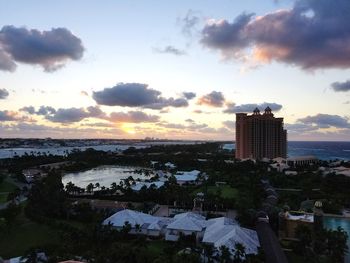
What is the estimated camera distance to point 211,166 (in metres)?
103

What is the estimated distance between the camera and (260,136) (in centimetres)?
13000

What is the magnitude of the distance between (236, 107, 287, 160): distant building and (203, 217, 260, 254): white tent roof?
93.5 m

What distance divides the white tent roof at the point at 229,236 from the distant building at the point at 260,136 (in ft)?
307

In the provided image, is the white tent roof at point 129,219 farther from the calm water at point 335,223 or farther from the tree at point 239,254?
the calm water at point 335,223

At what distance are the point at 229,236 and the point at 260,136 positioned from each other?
99.8 m

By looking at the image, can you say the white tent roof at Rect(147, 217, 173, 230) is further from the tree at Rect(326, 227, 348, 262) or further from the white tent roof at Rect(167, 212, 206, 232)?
the tree at Rect(326, 227, 348, 262)

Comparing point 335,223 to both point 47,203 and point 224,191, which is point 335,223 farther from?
point 47,203

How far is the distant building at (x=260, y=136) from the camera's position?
12900 cm

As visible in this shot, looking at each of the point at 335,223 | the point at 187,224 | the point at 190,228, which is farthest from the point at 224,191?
the point at 190,228

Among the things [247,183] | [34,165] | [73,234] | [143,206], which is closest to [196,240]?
[73,234]

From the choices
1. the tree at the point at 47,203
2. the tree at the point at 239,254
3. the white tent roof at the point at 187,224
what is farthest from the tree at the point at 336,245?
the tree at the point at 47,203

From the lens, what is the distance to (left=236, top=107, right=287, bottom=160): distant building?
129 meters

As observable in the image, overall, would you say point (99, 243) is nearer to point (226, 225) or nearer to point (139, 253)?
point (139, 253)

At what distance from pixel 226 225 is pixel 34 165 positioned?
92.0m
